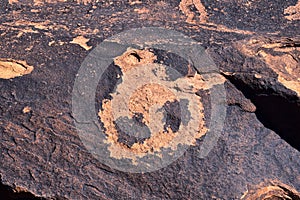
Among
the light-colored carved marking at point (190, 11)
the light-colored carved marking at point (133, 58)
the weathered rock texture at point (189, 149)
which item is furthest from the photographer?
the light-colored carved marking at point (190, 11)

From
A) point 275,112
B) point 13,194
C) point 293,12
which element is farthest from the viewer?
point 293,12

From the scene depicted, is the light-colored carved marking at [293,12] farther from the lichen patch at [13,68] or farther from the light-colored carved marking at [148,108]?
the lichen patch at [13,68]

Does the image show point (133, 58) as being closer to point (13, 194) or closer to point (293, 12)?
point (13, 194)

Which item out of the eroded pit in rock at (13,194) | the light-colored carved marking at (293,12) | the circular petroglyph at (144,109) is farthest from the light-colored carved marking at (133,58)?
the light-colored carved marking at (293,12)

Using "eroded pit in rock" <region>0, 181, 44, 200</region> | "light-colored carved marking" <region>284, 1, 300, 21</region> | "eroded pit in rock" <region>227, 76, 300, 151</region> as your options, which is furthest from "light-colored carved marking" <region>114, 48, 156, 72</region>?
"light-colored carved marking" <region>284, 1, 300, 21</region>

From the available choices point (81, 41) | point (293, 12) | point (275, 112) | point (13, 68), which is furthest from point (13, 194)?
point (293, 12)

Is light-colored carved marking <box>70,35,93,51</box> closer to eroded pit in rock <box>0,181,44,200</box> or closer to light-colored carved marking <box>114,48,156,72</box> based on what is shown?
light-colored carved marking <box>114,48,156,72</box>
